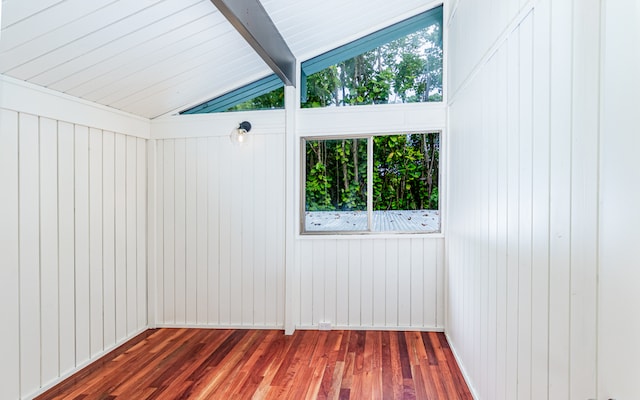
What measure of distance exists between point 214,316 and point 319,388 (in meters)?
1.65

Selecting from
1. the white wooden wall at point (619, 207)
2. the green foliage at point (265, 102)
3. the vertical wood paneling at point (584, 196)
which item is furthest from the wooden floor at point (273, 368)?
the green foliage at point (265, 102)

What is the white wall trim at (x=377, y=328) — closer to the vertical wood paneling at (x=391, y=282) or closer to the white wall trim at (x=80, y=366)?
the vertical wood paneling at (x=391, y=282)

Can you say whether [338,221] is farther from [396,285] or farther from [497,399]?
[497,399]

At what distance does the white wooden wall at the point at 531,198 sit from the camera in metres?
1.05

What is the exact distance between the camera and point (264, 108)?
368cm

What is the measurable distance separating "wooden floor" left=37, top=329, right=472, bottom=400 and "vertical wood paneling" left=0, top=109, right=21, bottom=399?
0.32 m

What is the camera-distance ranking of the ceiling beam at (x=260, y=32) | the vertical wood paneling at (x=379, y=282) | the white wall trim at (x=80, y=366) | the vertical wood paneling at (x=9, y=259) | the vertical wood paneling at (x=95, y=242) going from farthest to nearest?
the vertical wood paneling at (x=379, y=282), the vertical wood paneling at (x=95, y=242), the white wall trim at (x=80, y=366), the vertical wood paneling at (x=9, y=259), the ceiling beam at (x=260, y=32)

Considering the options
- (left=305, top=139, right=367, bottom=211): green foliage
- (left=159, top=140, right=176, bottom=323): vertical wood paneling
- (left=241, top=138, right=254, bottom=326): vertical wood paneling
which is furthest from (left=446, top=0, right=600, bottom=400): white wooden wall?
(left=159, top=140, right=176, bottom=323): vertical wood paneling

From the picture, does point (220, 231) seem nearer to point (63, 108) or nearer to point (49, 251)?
point (49, 251)

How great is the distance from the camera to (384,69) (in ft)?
11.8

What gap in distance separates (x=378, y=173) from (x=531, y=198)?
7.21 feet

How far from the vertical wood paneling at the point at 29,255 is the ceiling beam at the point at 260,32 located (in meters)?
1.62

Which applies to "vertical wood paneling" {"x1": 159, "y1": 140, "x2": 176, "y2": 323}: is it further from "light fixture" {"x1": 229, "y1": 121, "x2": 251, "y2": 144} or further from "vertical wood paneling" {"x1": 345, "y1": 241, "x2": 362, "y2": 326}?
"vertical wood paneling" {"x1": 345, "y1": 241, "x2": 362, "y2": 326}

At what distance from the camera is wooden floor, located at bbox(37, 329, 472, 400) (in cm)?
246
